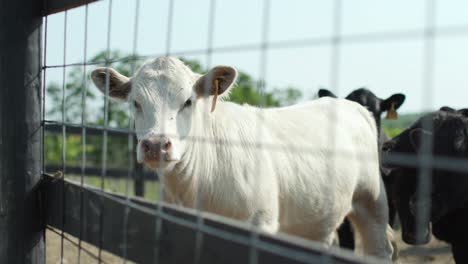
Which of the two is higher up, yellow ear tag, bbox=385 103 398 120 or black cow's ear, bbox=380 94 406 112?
black cow's ear, bbox=380 94 406 112

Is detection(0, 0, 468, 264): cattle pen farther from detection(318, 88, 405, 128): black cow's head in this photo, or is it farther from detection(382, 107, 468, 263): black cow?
detection(318, 88, 405, 128): black cow's head

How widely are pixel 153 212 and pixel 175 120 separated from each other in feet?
3.65

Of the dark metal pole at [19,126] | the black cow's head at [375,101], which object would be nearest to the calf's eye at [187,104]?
the dark metal pole at [19,126]

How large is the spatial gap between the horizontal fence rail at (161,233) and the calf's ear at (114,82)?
27.6 inches

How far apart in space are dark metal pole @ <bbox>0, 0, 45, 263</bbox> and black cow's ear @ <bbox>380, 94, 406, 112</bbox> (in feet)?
14.1

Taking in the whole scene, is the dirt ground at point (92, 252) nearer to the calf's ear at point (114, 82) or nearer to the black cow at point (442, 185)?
the black cow at point (442, 185)

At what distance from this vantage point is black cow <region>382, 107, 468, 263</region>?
3.83 metres

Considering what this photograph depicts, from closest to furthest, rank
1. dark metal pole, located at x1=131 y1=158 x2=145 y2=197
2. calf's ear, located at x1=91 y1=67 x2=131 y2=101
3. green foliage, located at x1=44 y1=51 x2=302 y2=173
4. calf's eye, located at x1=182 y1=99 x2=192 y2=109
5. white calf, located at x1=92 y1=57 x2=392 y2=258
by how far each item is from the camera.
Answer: white calf, located at x1=92 y1=57 x2=392 y2=258
calf's eye, located at x1=182 y1=99 x2=192 y2=109
calf's ear, located at x1=91 y1=67 x2=131 y2=101
dark metal pole, located at x1=131 y1=158 x2=145 y2=197
green foliage, located at x1=44 y1=51 x2=302 y2=173

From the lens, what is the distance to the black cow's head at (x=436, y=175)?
149 inches

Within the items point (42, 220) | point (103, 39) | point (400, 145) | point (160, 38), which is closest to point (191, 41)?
point (160, 38)

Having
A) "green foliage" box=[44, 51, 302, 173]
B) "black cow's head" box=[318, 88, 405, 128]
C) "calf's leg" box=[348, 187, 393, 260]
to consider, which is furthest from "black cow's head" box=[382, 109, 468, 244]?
"green foliage" box=[44, 51, 302, 173]

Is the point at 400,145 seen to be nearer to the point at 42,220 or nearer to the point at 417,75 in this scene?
the point at 42,220

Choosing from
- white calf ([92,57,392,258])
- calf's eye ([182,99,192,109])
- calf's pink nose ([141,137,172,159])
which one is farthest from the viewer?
calf's eye ([182,99,192,109])

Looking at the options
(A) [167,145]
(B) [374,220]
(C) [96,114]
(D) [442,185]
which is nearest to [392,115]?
(B) [374,220]
